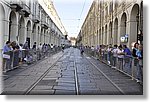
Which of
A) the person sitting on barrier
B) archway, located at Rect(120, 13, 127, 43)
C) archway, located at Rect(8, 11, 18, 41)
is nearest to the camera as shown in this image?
the person sitting on barrier

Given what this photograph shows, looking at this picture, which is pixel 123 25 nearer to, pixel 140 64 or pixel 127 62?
pixel 127 62

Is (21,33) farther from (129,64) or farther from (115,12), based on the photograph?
(129,64)

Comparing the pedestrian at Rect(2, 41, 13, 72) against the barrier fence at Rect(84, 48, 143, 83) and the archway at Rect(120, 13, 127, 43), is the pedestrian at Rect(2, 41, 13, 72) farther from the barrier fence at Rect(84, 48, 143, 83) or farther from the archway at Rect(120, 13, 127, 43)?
the archway at Rect(120, 13, 127, 43)

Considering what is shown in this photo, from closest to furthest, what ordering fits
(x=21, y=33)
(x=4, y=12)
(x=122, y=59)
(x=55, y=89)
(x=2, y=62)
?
(x=55, y=89) → (x=2, y=62) → (x=122, y=59) → (x=4, y=12) → (x=21, y=33)

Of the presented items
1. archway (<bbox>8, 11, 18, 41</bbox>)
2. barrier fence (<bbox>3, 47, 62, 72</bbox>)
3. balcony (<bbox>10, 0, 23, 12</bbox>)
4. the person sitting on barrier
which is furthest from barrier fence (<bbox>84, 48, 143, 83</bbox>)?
archway (<bbox>8, 11, 18, 41</bbox>)

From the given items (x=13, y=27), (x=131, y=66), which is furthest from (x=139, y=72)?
(x=13, y=27)

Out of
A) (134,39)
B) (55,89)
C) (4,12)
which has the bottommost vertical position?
(55,89)

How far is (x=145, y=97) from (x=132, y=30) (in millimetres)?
15117

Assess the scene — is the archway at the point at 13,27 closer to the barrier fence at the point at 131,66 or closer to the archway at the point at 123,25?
the archway at the point at 123,25

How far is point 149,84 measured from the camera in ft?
23.2

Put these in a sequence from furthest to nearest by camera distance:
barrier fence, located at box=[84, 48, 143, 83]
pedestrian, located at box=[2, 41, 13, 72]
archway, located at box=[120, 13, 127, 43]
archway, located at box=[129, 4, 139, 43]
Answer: archway, located at box=[120, 13, 127, 43] → archway, located at box=[129, 4, 139, 43] → pedestrian, located at box=[2, 41, 13, 72] → barrier fence, located at box=[84, 48, 143, 83]

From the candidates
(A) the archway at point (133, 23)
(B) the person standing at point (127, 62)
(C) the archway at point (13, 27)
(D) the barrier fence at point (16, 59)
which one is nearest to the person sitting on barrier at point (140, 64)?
(B) the person standing at point (127, 62)

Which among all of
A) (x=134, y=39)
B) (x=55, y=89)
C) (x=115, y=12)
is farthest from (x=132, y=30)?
(x=55, y=89)

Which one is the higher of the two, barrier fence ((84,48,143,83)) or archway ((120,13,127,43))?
archway ((120,13,127,43))
